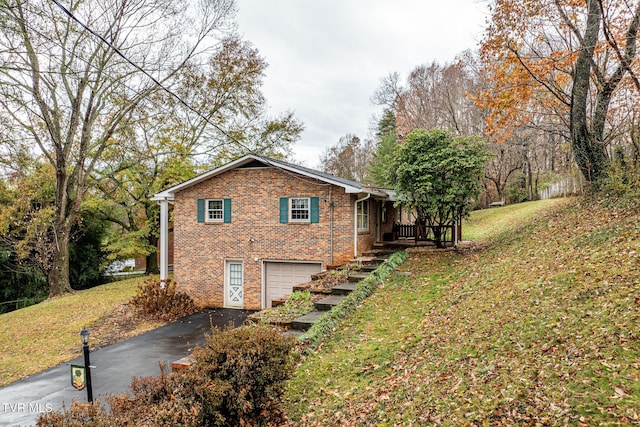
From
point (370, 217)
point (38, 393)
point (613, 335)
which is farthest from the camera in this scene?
point (370, 217)

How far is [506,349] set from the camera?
14.6ft

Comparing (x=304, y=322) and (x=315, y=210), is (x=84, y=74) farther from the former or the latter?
(x=304, y=322)

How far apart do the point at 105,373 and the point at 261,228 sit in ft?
21.9

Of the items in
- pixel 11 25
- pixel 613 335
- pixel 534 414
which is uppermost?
pixel 11 25

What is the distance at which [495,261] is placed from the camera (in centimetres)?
912

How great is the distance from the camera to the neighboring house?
1235 cm

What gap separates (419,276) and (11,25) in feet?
53.6

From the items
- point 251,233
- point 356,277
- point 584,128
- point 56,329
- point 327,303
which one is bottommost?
point 56,329

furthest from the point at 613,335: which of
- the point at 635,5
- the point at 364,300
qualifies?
the point at 635,5

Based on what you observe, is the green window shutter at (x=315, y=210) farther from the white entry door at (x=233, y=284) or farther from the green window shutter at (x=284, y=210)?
the white entry door at (x=233, y=284)

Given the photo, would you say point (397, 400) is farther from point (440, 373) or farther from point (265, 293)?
point (265, 293)

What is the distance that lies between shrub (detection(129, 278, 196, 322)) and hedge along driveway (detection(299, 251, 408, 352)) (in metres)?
7.03

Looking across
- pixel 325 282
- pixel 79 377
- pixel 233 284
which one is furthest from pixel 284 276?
pixel 79 377

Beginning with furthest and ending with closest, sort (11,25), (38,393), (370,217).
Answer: (370,217), (11,25), (38,393)
